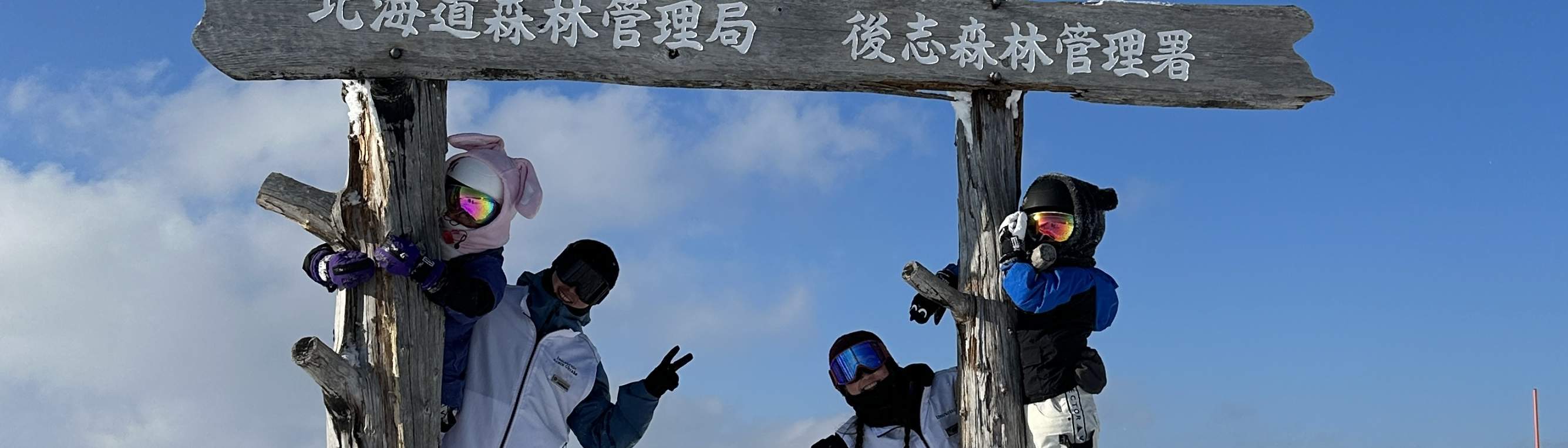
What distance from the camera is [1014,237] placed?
579 cm

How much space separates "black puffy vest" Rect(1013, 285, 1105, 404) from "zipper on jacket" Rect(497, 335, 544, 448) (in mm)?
1998

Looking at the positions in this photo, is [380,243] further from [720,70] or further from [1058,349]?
[1058,349]

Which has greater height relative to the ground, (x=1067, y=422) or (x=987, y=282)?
(x=987, y=282)

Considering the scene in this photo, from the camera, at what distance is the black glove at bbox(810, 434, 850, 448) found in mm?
6246

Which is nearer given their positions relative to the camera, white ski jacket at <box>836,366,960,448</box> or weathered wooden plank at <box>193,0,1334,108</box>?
weathered wooden plank at <box>193,0,1334,108</box>

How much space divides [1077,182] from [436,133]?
2.62 m

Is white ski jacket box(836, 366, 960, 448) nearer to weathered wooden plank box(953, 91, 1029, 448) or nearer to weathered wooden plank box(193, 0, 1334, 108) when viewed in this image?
weathered wooden plank box(953, 91, 1029, 448)

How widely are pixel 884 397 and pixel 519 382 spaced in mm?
1628

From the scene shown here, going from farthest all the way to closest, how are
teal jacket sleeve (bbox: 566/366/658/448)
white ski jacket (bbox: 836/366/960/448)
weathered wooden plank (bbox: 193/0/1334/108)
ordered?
white ski jacket (bbox: 836/366/960/448) → teal jacket sleeve (bbox: 566/366/658/448) → weathered wooden plank (bbox: 193/0/1334/108)

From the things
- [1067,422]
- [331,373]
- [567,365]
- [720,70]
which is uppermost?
[720,70]

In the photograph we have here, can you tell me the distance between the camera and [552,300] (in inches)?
229

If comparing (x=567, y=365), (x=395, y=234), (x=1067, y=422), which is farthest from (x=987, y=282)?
(x=395, y=234)

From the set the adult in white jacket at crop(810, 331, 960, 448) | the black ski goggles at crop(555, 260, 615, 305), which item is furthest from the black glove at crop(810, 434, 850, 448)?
the black ski goggles at crop(555, 260, 615, 305)

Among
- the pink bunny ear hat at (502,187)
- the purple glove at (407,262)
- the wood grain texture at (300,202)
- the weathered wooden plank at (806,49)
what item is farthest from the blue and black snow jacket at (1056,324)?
the wood grain texture at (300,202)
